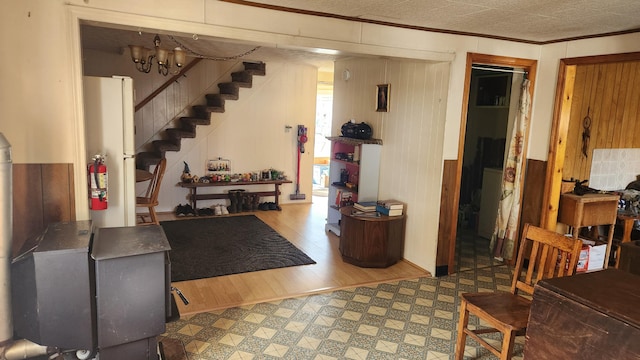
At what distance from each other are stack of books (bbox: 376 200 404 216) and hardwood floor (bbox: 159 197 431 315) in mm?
549

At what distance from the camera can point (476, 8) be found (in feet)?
9.59

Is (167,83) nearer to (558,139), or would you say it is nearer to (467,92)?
(467,92)

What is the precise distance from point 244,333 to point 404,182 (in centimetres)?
238

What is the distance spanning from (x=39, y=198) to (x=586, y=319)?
116 inches

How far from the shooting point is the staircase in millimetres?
6020

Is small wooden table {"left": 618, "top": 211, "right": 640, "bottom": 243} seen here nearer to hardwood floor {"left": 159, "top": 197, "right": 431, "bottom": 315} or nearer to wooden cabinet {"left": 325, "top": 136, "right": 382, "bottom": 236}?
hardwood floor {"left": 159, "top": 197, "right": 431, "bottom": 315}

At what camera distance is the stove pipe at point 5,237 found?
1.98m

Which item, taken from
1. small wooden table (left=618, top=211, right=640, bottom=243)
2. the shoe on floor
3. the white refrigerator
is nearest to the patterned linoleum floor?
the white refrigerator

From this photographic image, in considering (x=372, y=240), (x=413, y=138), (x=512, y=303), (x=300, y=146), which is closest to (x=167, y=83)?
(x=300, y=146)

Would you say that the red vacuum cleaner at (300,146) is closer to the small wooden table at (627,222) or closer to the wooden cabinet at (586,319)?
the small wooden table at (627,222)

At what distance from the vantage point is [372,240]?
421 cm

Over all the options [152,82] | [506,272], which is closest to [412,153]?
[506,272]

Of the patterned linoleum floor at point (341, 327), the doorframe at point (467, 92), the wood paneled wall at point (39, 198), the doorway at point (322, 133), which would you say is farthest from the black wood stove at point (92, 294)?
the doorway at point (322, 133)

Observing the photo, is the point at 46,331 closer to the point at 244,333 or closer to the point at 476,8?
the point at 244,333
